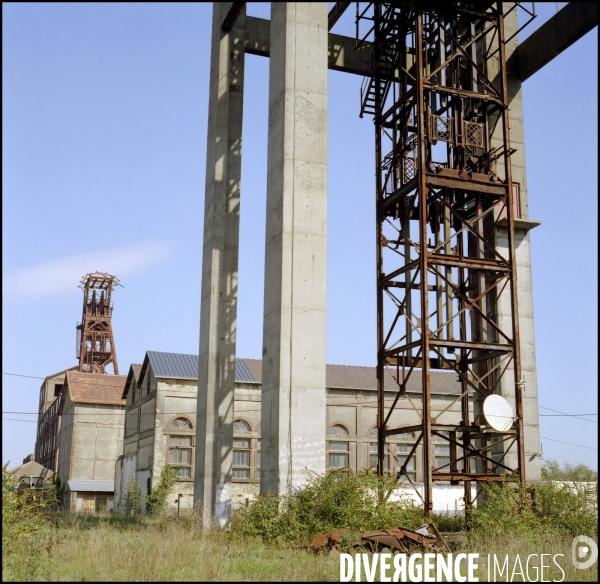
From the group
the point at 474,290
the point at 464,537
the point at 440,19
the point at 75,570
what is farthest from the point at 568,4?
the point at 75,570

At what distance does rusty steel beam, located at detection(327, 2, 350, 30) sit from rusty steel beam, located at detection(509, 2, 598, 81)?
5143mm

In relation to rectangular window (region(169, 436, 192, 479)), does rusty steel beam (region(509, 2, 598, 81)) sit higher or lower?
higher

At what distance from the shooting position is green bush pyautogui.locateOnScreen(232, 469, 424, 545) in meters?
13.9

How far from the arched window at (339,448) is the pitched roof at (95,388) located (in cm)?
1768

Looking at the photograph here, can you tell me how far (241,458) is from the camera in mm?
35469

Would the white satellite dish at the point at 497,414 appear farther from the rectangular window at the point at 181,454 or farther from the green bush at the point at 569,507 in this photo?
the rectangular window at the point at 181,454

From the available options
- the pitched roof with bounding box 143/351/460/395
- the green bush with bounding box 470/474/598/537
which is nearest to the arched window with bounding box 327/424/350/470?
the pitched roof with bounding box 143/351/460/395

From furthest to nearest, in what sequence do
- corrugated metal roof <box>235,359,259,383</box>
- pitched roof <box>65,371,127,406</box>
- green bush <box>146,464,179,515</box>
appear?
1. pitched roof <box>65,371,127,406</box>
2. corrugated metal roof <box>235,359,259,383</box>
3. green bush <box>146,464,179,515</box>

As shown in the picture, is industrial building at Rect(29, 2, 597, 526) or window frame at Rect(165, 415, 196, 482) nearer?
industrial building at Rect(29, 2, 597, 526)

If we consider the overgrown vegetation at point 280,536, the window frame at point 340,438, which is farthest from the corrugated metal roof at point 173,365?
the overgrown vegetation at point 280,536

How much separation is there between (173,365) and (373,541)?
26852 millimetres

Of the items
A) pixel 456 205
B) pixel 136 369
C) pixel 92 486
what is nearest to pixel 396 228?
pixel 456 205

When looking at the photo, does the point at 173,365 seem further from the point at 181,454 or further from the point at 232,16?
the point at 232,16

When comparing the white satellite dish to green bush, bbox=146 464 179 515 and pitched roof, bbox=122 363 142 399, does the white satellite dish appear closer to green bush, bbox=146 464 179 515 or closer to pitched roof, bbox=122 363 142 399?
green bush, bbox=146 464 179 515
